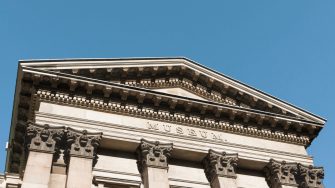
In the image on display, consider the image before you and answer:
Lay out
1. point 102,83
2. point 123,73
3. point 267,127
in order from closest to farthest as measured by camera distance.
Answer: point 102,83 → point 123,73 → point 267,127

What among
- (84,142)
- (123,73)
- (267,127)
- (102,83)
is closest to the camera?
(84,142)

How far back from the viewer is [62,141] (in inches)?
793

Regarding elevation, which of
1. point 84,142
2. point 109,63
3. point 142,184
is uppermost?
point 109,63

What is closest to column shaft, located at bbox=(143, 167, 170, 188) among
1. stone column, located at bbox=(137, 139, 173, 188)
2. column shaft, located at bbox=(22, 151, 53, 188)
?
stone column, located at bbox=(137, 139, 173, 188)

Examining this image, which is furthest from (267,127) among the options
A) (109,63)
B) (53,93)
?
(53,93)

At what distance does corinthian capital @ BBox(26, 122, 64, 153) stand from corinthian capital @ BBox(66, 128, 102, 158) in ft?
1.54

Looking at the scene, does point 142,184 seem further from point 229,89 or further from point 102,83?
point 229,89

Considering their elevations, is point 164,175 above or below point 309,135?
below

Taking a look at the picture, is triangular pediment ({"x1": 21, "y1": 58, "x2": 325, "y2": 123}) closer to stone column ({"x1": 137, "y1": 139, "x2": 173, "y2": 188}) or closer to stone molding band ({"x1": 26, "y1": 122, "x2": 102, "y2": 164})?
stone column ({"x1": 137, "y1": 139, "x2": 173, "y2": 188})

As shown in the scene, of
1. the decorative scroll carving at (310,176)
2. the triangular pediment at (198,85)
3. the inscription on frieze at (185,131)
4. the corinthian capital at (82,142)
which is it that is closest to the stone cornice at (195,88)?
the triangular pediment at (198,85)

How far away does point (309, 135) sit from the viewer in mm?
25625

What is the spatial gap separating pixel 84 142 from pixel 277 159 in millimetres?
9980

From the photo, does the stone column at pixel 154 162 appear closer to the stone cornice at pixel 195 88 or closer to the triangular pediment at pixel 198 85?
the triangular pediment at pixel 198 85

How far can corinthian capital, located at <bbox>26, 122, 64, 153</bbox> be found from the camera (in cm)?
1922
